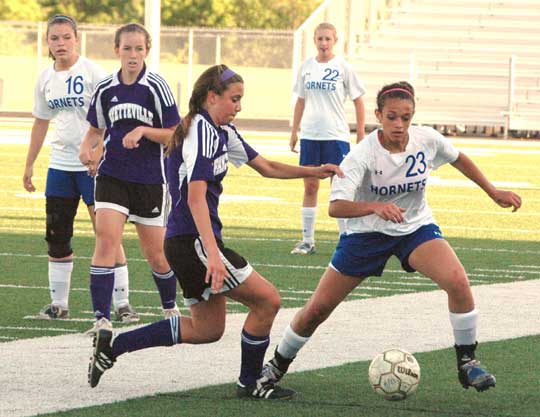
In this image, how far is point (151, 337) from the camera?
26.2 ft

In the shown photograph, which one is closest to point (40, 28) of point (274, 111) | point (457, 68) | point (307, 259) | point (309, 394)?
point (274, 111)

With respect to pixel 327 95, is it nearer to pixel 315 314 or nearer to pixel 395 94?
pixel 395 94

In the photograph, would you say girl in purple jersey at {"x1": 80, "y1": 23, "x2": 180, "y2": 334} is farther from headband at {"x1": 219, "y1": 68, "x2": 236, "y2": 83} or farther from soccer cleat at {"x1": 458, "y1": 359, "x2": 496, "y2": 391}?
soccer cleat at {"x1": 458, "y1": 359, "x2": 496, "y2": 391}

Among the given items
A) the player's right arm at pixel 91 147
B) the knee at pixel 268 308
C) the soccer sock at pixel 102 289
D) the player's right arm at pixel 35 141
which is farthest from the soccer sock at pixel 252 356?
the player's right arm at pixel 35 141

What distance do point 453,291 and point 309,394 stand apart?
0.91 meters

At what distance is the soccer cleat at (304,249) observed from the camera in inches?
595

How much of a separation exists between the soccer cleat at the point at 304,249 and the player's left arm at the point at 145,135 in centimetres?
551

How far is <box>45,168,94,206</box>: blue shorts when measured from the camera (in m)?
10.7

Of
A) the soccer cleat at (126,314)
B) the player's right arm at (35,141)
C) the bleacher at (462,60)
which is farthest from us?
the bleacher at (462,60)

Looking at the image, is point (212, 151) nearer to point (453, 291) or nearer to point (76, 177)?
point (453, 291)

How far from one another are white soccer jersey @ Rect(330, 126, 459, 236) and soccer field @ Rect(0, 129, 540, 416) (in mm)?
873

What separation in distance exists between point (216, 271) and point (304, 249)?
771 centimetres

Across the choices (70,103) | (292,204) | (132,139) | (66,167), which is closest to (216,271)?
(132,139)

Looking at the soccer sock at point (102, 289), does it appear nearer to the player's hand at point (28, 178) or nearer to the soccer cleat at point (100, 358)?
the soccer cleat at point (100, 358)
